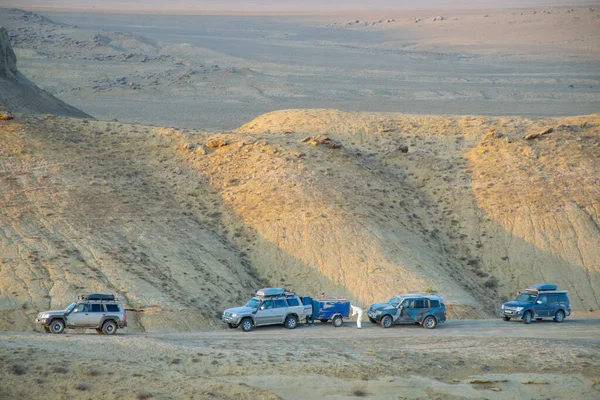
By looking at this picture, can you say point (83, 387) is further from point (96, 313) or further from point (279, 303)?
point (279, 303)

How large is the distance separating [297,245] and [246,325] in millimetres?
9851

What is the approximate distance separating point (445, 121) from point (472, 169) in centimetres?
675

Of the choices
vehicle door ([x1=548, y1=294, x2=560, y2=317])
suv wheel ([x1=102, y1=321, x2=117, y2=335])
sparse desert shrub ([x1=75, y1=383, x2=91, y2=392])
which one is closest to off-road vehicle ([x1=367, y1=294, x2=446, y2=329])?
vehicle door ([x1=548, y1=294, x2=560, y2=317])

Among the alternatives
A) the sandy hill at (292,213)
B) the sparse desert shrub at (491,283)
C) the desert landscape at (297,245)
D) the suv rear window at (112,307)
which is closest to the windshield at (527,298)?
the desert landscape at (297,245)

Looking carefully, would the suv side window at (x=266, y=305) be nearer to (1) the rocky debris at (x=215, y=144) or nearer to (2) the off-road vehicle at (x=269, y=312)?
(2) the off-road vehicle at (x=269, y=312)

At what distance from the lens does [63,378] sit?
2322cm

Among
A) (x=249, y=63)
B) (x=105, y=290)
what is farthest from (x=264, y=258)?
(x=249, y=63)

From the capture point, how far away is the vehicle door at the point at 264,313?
33.4m

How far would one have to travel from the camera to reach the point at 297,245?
42500mm

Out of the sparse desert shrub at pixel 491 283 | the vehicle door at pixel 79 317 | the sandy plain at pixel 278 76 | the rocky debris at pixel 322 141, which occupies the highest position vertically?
the sandy plain at pixel 278 76

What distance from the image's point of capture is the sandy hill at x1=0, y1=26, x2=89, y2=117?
6031 centimetres

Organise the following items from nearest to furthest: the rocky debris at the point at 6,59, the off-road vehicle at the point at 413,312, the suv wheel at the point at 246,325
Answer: the suv wheel at the point at 246,325 → the off-road vehicle at the point at 413,312 → the rocky debris at the point at 6,59

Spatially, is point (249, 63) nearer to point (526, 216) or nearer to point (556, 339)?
point (526, 216)

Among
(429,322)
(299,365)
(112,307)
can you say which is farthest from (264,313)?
(299,365)
